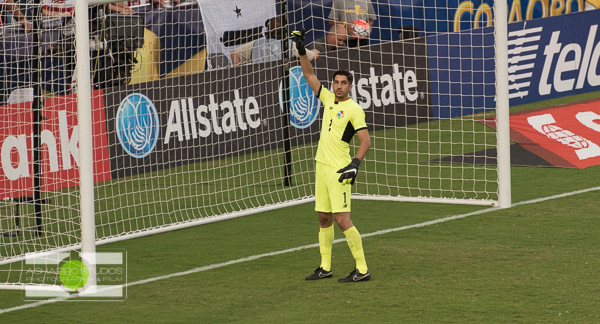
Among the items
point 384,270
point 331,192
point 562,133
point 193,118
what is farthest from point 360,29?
point 331,192

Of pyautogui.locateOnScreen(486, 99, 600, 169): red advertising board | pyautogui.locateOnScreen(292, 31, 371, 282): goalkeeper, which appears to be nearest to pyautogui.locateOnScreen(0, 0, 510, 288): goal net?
pyautogui.locateOnScreen(486, 99, 600, 169): red advertising board

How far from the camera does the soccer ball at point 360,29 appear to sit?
17922mm

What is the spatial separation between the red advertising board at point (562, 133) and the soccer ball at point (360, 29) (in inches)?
98.1

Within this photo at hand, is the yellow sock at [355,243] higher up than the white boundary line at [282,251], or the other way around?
the yellow sock at [355,243]

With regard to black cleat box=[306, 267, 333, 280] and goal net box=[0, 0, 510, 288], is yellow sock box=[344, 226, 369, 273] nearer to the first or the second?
black cleat box=[306, 267, 333, 280]

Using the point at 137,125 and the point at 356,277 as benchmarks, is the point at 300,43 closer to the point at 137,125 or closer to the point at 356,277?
the point at 356,277

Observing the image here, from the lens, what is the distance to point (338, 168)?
31.9 ft

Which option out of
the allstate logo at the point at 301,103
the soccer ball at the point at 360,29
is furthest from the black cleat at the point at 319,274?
the soccer ball at the point at 360,29

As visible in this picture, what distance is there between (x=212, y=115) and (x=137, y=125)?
1.15 metres

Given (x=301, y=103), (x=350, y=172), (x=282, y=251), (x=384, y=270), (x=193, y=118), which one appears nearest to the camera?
(x=350, y=172)

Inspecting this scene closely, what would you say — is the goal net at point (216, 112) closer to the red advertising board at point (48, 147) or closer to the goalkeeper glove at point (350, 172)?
the red advertising board at point (48, 147)

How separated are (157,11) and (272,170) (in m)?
2.70

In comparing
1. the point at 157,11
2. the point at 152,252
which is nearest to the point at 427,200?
the point at 152,252

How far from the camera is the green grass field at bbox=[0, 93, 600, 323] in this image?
28.5 feet
